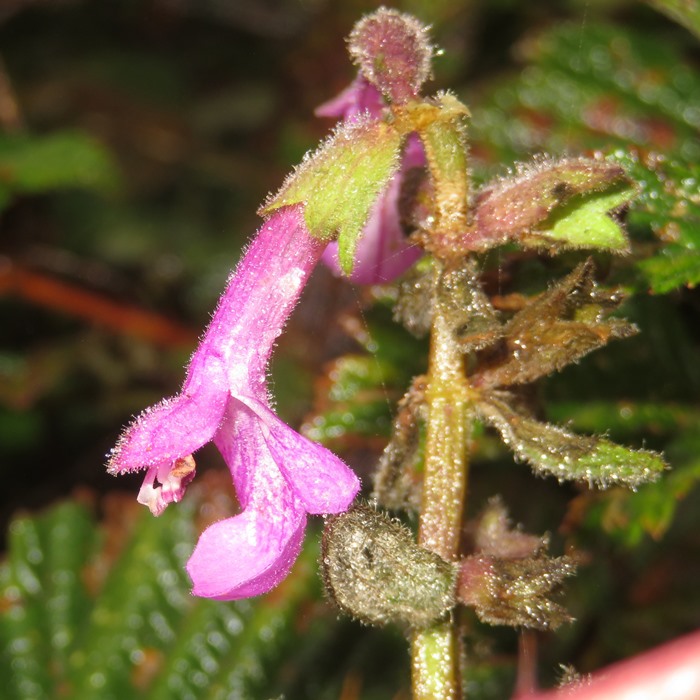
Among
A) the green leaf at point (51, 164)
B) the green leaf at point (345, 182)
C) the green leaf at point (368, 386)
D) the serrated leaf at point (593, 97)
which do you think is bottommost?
the green leaf at point (345, 182)

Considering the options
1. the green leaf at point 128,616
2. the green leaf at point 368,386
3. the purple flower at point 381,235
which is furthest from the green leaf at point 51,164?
the purple flower at point 381,235

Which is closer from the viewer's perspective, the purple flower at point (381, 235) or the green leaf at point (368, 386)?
the purple flower at point (381, 235)

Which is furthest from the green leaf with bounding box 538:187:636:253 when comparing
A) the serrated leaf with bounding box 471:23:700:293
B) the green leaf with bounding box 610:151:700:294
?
the serrated leaf with bounding box 471:23:700:293

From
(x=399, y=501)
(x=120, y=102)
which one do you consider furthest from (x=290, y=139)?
(x=399, y=501)

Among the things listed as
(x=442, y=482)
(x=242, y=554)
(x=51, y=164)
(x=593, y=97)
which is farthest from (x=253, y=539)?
(x=51, y=164)

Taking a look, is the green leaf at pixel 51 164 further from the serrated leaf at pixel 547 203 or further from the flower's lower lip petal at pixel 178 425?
the serrated leaf at pixel 547 203

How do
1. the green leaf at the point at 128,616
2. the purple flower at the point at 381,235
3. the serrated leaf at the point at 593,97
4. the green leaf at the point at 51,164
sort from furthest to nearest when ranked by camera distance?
the green leaf at the point at 51,164 < the serrated leaf at the point at 593,97 < the green leaf at the point at 128,616 < the purple flower at the point at 381,235

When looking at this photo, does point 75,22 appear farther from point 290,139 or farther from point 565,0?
point 565,0
